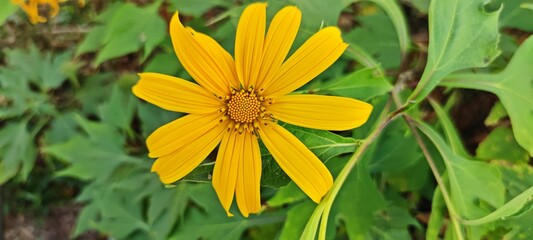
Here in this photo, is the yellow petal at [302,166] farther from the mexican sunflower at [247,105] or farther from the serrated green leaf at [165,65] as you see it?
the serrated green leaf at [165,65]

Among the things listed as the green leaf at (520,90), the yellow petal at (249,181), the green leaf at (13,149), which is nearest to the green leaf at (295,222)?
the yellow petal at (249,181)

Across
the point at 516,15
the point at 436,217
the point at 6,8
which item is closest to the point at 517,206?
the point at 436,217

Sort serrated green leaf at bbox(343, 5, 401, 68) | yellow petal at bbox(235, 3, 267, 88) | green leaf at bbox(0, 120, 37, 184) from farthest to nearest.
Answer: green leaf at bbox(0, 120, 37, 184), serrated green leaf at bbox(343, 5, 401, 68), yellow petal at bbox(235, 3, 267, 88)

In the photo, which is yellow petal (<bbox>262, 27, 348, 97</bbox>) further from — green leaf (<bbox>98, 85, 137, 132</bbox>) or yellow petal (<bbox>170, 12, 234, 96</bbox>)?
green leaf (<bbox>98, 85, 137, 132</bbox>)

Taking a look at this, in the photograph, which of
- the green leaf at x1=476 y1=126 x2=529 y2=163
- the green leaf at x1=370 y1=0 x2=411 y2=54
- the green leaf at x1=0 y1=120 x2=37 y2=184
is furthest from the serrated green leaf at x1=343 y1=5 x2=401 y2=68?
the green leaf at x1=0 y1=120 x2=37 y2=184

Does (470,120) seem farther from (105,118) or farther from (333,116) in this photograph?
(105,118)

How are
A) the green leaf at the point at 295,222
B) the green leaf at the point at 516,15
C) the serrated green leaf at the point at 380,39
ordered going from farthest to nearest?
the serrated green leaf at the point at 380,39
the green leaf at the point at 516,15
the green leaf at the point at 295,222
